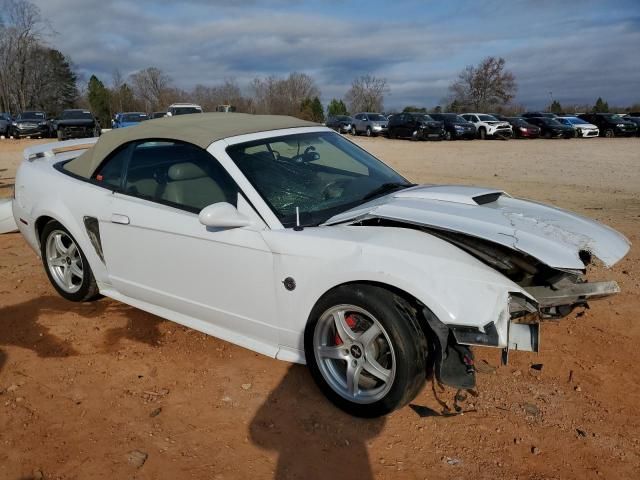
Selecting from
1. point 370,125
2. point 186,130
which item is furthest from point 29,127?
point 186,130

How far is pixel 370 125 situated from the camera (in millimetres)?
34906

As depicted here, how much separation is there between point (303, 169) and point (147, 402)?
182 cm

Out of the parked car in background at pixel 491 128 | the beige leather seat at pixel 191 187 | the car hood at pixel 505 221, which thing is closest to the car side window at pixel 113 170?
the beige leather seat at pixel 191 187

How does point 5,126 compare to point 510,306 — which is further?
point 5,126

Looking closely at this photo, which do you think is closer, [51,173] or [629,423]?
[629,423]

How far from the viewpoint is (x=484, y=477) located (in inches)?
97.2

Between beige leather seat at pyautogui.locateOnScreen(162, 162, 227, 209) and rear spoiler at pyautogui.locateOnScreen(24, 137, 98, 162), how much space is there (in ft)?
5.95

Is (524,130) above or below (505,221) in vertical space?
below

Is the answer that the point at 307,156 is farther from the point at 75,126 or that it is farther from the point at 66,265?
the point at 75,126

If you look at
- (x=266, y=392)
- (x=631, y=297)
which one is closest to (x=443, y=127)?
(x=631, y=297)

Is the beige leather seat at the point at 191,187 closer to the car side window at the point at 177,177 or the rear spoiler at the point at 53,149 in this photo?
the car side window at the point at 177,177

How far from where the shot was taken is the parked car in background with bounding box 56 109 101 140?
2745 centimetres

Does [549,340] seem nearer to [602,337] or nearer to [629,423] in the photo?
[602,337]

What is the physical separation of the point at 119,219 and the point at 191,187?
601 millimetres
